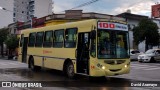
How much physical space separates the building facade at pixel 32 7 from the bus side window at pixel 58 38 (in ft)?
271

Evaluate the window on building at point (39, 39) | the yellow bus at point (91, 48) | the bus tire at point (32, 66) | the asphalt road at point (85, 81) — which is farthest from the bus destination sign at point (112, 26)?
the bus tire at point (32, 66)

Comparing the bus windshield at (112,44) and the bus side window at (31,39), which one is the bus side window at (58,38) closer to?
the bus windshield at (112,44)

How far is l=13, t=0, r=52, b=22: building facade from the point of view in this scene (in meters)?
113

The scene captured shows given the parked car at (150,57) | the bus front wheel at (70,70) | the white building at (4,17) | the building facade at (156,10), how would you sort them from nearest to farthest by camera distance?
the bus front wheel at (70,70), the parked car at (150,57), the building facade at (156,10), the white building at (4,17)

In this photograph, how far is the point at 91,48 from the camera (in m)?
15.9

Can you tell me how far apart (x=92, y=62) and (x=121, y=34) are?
2230mm

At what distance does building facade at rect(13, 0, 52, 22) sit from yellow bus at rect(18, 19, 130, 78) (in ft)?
273

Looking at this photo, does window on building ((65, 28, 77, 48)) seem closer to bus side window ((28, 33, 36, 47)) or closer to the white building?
bus side window ((28, 33, 36, 47))

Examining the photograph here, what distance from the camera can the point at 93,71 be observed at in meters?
15.5

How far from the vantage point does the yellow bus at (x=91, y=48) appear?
51.3 feet

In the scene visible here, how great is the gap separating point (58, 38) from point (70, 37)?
1.47m

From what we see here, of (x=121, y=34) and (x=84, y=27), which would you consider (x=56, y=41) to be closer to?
(x=84, y=27)

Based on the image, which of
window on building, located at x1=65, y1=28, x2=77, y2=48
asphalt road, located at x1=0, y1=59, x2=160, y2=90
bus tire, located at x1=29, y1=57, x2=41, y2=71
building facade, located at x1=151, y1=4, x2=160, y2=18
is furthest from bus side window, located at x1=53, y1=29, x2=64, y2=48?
building facade, located at x1=151, y1=4, x2=160, y2=18

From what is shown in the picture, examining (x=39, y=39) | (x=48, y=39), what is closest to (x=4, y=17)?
(x=39, y=39)
